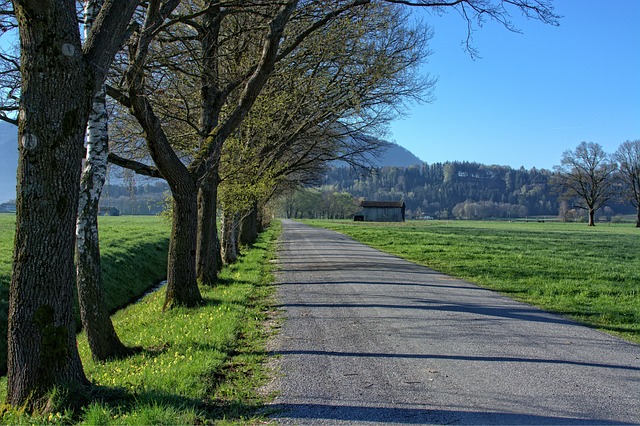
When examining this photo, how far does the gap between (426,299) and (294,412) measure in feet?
22.4

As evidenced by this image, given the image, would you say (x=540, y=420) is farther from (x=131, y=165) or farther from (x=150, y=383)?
(x=131, y=165)

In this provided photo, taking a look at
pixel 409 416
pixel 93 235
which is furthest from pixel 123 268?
pixel 409 416

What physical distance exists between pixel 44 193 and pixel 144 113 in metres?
4.30

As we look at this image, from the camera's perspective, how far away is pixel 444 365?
632 centimetres

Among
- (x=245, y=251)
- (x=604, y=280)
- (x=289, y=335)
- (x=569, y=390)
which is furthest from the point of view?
(x=245, y=251)

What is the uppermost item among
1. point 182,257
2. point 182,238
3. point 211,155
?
point 211,155

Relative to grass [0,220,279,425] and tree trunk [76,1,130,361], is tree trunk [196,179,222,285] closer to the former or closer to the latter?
grass [0,220,279,425]

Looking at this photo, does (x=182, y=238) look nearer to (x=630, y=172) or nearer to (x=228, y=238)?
(x=228, y=238)

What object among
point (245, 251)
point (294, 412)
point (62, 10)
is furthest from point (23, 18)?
point (245, 251)

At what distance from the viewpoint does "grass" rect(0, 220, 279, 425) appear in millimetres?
4871

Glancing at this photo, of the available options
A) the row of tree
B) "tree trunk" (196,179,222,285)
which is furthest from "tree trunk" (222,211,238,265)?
"tree trunk" (196,179,222,285)

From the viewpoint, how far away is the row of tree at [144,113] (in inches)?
199

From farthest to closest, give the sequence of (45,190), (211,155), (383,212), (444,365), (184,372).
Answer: (383,212), (211,155), (444,365), (184,372), (45,190)

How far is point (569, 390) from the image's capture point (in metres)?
5.39
